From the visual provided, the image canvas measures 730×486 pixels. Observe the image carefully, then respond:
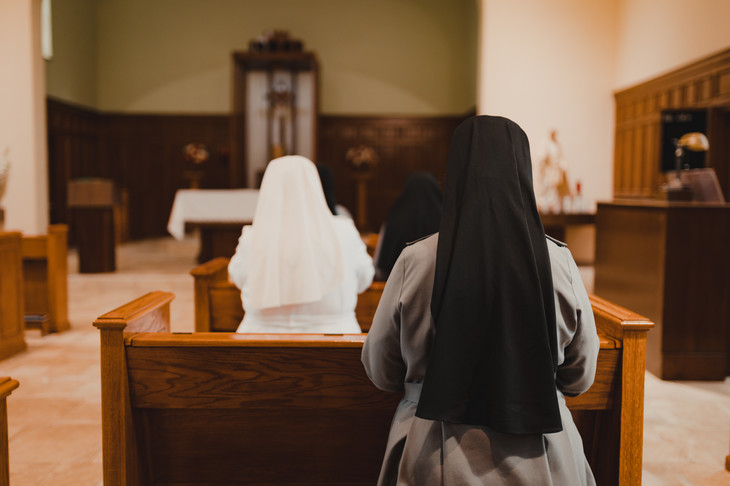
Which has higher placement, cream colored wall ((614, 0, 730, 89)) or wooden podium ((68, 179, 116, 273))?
cream colored wall ((614, 0, 730, 89))

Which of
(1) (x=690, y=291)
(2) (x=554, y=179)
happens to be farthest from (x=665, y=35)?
(1) (x=690, y=291)

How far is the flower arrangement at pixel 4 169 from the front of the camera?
9.09m

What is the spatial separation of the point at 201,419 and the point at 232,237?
755 centimetres

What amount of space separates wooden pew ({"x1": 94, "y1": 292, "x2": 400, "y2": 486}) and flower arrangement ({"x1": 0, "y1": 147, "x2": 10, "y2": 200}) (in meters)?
7.75

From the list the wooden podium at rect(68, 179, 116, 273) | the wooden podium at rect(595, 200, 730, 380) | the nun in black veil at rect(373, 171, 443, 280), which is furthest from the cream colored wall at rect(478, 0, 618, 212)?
the wooden podium at rect(68, 179, 116, 273)

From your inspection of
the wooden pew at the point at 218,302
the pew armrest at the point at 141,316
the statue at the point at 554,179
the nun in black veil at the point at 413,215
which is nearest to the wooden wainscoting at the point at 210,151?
the statue at the point at 554,179

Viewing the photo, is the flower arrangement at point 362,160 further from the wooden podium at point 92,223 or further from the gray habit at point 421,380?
the gray habit at point 421,380

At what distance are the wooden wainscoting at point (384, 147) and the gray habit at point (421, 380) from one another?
506 inches

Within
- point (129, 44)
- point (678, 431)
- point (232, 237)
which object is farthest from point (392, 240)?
point (129, 44)

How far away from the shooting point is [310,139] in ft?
44.2

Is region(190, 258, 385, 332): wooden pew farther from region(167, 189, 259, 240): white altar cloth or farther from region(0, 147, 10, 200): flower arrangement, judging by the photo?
region(0, 147, 10, 200): flower arrangement

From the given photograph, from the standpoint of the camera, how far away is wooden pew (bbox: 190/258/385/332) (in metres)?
4.08

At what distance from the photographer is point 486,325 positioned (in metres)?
1.66

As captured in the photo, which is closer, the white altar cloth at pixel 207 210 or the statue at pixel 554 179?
the statue at pixel 554 179
